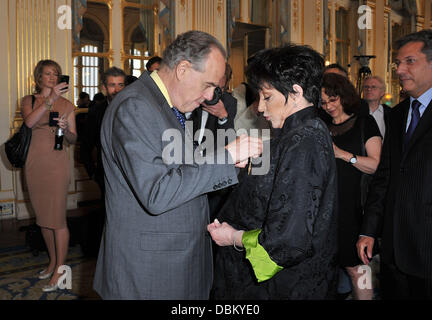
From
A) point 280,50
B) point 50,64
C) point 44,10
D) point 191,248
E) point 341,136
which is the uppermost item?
point 44,10

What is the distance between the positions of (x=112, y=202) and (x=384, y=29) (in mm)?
12763

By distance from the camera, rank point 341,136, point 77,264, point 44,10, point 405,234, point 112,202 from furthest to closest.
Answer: point 44,10
point 77,264
point 341,136
point 405,234
point 112,202

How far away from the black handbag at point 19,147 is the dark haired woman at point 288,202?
2.38 meters

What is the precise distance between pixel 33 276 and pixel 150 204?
2.82m

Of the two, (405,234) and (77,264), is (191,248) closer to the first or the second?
(405,234)

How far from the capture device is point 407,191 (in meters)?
1.97

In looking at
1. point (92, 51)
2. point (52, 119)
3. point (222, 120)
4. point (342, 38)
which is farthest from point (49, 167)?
point (342, 38)

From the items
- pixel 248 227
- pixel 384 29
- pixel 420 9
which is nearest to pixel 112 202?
pixel 248 227

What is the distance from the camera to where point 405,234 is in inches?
77.7

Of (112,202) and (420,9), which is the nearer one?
(112,202)
